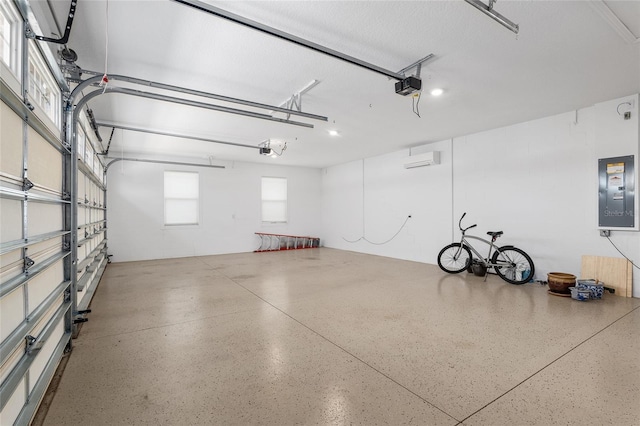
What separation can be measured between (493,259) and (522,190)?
1.30 metres

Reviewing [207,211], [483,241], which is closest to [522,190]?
[483,241]

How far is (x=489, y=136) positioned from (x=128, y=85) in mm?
5886

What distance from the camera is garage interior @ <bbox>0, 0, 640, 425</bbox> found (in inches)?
68.9

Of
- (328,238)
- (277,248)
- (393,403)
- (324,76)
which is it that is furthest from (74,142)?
(328,238)

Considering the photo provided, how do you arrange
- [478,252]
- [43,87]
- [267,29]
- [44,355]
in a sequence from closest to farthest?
[44,355] < [267,29] < [43,87] < [478,252]

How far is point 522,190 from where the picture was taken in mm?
5086

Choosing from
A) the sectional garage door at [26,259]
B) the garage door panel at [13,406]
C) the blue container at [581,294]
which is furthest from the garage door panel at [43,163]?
the blue container at [581,294]

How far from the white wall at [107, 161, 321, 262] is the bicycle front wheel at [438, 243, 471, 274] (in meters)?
5.01

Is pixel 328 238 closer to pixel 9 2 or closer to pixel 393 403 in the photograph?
pixel 393 403

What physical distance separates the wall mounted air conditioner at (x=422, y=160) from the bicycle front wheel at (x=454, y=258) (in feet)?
6.22

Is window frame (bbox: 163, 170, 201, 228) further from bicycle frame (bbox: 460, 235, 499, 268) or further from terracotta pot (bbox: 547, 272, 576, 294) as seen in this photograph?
terracotta pot (bbox: 547, 272, 576, 294)

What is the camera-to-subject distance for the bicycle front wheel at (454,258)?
5531 mm

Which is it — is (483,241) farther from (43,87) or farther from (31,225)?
(43,87)

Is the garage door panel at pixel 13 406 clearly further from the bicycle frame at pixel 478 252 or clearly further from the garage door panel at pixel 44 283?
the bicycle frame at pixel 478 252
